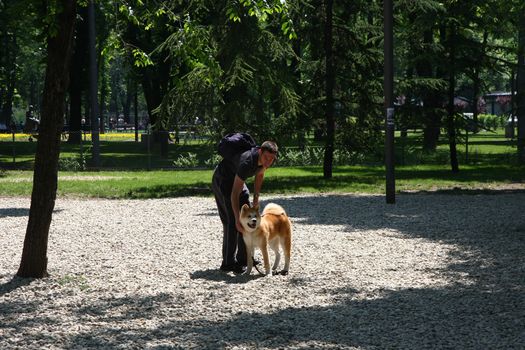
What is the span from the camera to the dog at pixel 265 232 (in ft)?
30.0

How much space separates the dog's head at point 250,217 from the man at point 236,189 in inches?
2.9

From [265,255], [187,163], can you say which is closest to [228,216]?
[265,255]

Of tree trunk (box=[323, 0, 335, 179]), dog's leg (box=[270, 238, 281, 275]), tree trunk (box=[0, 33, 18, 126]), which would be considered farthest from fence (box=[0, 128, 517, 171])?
dog's leg (box=[270, 238, 281, 275])

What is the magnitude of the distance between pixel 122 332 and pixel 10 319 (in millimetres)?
1224

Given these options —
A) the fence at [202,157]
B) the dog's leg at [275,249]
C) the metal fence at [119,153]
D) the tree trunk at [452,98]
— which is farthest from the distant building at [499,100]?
the dog's leg at [275,249]

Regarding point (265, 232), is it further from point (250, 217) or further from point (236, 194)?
point (236, 194)

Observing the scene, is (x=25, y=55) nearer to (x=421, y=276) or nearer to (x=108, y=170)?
(x=108, y=170)

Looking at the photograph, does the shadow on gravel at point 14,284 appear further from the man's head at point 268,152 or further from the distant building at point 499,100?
the distant building at point 499,100

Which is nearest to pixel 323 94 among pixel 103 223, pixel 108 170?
pixel 108 170

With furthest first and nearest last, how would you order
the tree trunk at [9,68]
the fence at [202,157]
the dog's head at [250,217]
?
1. the tree trunk at [9,68]
2. the fence at [202,157]
3. the dog's head at [250,217]

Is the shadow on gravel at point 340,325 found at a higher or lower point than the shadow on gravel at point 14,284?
lower

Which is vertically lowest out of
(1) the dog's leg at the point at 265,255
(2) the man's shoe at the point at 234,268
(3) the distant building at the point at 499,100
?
(2) the man's shoe at the point at 234,268

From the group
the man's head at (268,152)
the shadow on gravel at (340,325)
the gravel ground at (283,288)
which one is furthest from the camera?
the man's head at (268,152)

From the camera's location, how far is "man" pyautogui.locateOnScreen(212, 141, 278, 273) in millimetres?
8984
